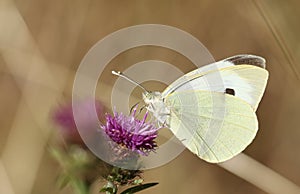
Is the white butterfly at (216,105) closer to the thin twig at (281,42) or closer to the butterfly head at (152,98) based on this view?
the butterfly head at (152,98)

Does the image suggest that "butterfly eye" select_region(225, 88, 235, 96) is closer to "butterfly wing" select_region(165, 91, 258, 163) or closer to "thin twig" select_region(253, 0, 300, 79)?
"butterfly wing" select_region(165, 91, 258, 163)

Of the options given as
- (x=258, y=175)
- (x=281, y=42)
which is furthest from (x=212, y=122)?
(x=258, y=175)

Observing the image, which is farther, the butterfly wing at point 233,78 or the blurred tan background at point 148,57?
the blurred tan background at point 148,57

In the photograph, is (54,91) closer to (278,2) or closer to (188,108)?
(188,108)

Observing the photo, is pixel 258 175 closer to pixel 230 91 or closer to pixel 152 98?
pixel 230 91

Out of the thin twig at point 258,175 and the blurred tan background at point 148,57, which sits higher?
the blurred tan background at point 148,57

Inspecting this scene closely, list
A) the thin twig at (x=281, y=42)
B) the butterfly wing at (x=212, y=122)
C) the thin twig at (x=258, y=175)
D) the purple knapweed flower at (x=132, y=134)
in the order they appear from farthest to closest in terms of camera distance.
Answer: the thin twig at (x=258, y=175)
the thin twig at (x=281, y=42)
the butterfly wing at (x=212, y=122)
the purple knapweed flower at (x=132, y=134)

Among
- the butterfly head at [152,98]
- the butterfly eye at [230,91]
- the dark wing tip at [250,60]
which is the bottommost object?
the butterfly eye at [230,91]

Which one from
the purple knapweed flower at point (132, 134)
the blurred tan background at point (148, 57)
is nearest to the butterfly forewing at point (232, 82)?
the purple knapweed flower at point (132, 134)

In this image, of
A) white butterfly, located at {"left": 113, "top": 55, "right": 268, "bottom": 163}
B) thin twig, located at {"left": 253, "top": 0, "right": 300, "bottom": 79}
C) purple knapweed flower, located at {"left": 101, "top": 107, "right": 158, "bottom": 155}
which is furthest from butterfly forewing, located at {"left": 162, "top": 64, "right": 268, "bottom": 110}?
thin twig, located at {"left": 253, "top": 0, "right": 300, "bottom": 79}
